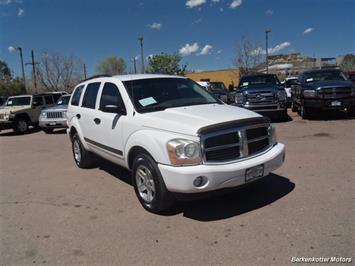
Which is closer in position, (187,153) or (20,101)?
(187,153)

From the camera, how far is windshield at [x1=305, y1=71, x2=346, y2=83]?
42.6ft

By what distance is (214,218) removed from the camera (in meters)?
4.28

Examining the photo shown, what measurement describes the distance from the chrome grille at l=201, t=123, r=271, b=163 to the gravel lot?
78 centimetres

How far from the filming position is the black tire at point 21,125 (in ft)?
51.1

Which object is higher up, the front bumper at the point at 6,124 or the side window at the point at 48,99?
the side window at the point at 48,99

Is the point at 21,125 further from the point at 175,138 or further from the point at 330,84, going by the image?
the point at 175,138

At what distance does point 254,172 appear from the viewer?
427 centimetres

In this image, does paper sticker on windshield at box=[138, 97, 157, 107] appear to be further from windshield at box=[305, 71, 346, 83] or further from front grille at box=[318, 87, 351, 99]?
windshield at box=[305, 71, 346, 83]

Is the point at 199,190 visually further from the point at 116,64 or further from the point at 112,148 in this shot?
the point at 116,64

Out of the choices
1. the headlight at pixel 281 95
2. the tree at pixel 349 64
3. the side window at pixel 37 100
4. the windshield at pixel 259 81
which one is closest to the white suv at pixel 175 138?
the headlight at pixel 281 95

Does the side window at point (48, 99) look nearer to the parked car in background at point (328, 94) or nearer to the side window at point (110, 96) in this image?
the parked car in background at point (328, 94)

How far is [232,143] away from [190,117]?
0.64 metres

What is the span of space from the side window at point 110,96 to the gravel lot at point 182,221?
145cm

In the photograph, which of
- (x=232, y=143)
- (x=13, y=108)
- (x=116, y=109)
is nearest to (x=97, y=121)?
(x=116, y=109)
